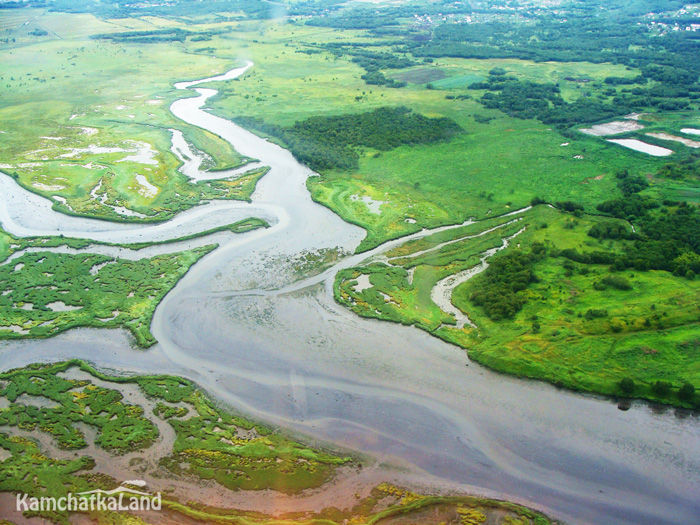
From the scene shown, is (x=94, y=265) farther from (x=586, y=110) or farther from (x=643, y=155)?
(x=586, y=110)

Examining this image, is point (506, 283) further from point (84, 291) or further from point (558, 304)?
point (84, 291)

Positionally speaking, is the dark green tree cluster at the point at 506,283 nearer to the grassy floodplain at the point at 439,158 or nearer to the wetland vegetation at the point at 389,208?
the wetland vegetation at the point at 389,208

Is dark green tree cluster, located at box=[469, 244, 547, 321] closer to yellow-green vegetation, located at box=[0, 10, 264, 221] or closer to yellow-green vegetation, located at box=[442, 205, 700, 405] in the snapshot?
yellow-green vegetation, located at box=[442, 205, 700, 405]

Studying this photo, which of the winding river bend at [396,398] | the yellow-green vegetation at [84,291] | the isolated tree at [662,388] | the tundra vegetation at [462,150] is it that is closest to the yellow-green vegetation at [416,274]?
the tundra vegetation at [462,150]

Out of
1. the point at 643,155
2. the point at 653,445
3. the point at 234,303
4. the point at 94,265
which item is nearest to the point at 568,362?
the point at 653,445

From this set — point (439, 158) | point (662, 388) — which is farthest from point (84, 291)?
point (439, 158)

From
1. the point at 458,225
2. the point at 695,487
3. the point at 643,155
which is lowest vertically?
the point at 695,487
